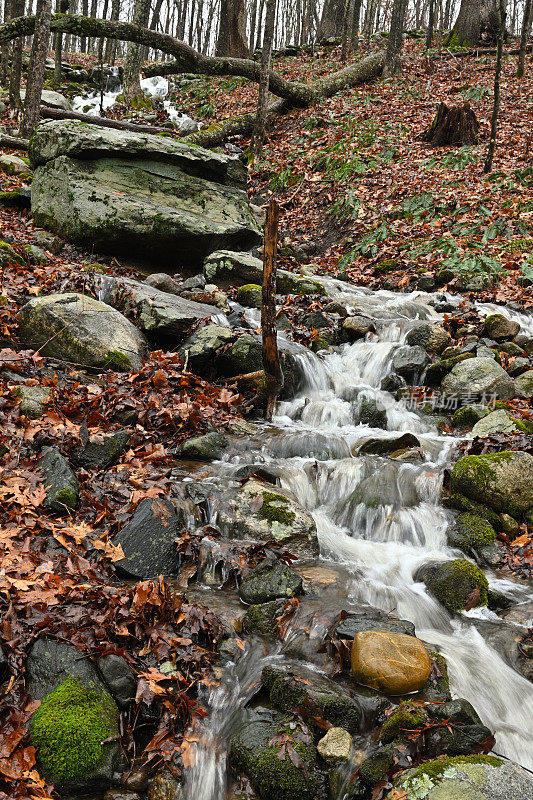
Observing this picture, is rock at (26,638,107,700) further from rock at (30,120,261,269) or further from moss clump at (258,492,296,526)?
rock at (30,120,261,269)

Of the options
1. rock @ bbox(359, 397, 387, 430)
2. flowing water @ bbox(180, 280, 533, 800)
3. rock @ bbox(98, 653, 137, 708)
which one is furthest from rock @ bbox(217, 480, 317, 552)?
rock @ bbox(359, 397, 387, 430)

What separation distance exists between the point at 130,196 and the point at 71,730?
9132 millimetres

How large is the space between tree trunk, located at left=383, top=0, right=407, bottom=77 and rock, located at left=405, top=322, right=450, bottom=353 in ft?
51.9

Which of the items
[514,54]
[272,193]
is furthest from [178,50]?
[514,54]

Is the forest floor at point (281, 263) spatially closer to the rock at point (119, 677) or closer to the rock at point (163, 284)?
the rock at point (119, 677)

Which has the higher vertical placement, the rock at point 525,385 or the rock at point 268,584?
the rock at point 525,385

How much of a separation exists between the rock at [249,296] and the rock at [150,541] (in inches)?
229

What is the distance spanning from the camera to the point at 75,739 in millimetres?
2648

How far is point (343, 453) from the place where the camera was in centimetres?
642

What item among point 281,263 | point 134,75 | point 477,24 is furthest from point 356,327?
point 477,24

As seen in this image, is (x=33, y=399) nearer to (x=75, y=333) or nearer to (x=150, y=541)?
(x=75, y=333)

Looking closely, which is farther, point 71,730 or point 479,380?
point 479,380

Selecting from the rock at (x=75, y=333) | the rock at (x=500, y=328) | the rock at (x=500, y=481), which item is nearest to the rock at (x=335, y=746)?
the rock at (x=500, y=481)

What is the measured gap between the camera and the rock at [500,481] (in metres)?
5.05
